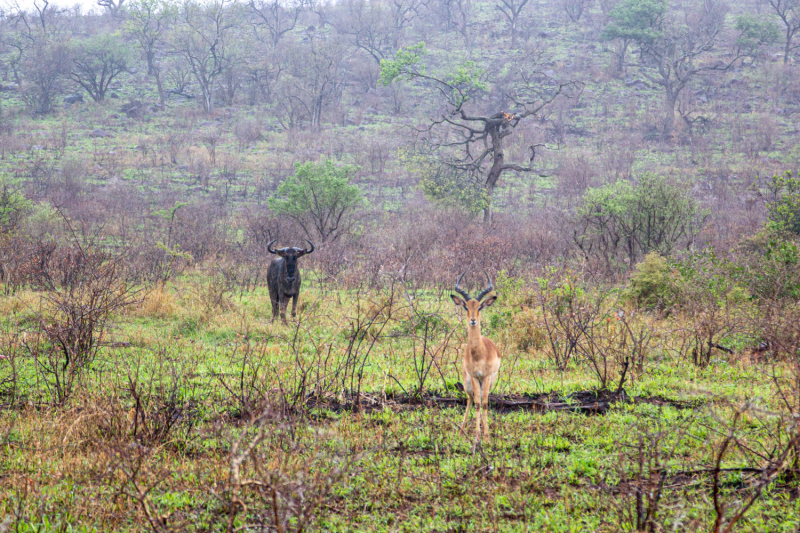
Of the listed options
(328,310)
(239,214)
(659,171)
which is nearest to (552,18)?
(659,171)

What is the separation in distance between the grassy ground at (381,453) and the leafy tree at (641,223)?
924 centimetres

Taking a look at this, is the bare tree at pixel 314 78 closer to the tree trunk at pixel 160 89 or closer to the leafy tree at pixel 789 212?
the tree trunk at pixel 160 89

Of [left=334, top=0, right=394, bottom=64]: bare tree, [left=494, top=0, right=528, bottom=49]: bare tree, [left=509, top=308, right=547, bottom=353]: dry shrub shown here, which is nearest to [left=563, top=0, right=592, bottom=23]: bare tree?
[left=494, top=0, right=528, bottom=49]: bare tree

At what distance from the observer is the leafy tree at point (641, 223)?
17109 mm

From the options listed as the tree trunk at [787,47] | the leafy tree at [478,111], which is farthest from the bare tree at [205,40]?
the tree trunk at [787,47]

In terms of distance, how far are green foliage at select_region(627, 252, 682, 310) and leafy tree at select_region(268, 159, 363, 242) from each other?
11323 mm

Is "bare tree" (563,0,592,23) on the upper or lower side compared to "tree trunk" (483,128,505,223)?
upper

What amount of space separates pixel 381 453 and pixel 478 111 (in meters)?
37.3

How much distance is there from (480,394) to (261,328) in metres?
5.70

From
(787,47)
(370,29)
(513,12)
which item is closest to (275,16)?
Answer: (370,29)

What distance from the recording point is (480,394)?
18.2 feet

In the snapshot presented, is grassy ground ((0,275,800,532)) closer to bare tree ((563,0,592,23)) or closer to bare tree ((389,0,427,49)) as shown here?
bare tree ((389,0,427,49))

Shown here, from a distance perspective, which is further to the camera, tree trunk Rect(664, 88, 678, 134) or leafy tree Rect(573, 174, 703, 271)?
tree trunk Rect(664, 88, 678, 134)

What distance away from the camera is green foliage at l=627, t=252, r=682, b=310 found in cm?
1085
